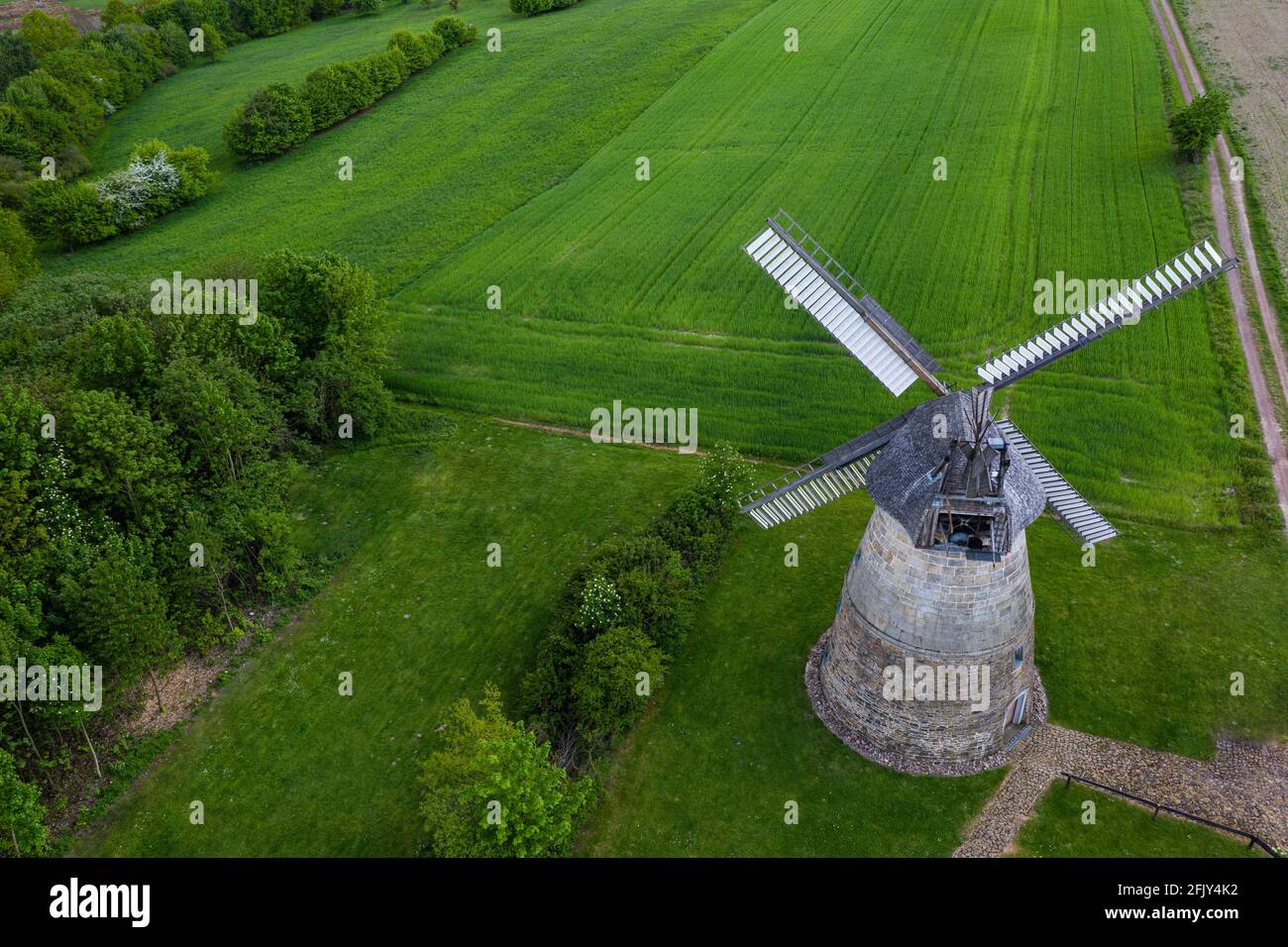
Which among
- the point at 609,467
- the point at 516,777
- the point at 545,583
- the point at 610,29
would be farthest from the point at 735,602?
the point at 610,29

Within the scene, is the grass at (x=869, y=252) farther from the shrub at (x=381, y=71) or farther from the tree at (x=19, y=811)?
the shrub at (x=381, y=71)

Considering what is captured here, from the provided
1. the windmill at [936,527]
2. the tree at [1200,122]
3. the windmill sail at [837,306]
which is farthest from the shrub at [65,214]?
the tree at [1200,122]

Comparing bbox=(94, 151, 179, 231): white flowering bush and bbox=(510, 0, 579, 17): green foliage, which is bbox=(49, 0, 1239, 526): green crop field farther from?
bbox=(510, 0, 579, 17): green foliage

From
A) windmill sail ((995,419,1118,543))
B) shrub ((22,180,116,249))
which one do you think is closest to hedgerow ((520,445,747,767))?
windmill sail ((995,419,1118,543))

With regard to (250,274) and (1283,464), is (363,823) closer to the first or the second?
(250,274)

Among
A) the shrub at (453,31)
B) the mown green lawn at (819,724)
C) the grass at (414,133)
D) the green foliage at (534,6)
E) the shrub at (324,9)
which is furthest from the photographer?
the shrub at (324,9)
